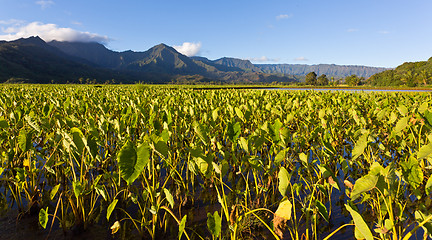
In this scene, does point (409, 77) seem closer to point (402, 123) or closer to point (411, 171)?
point (402, 123)

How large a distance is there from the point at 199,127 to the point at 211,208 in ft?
3.68

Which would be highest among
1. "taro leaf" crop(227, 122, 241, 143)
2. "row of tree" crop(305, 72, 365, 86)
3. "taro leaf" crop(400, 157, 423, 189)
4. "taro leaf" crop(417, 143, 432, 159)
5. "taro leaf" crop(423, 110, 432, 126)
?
"row of tree" crop(305, 72, 365, 86)

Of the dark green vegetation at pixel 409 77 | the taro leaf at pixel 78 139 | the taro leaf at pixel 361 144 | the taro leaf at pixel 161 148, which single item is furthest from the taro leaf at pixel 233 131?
the dark green vegetation at pixel 409 77

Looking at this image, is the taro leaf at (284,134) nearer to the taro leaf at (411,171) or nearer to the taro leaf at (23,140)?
the taro leaf at (411,171)

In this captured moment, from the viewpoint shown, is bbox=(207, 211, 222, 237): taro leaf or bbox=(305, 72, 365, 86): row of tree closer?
bbox=(207, 211, 222, 237): taro leaf

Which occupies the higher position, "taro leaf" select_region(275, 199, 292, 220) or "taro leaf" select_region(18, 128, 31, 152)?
"taro leaf" select_region(18, 128, 31, 152)

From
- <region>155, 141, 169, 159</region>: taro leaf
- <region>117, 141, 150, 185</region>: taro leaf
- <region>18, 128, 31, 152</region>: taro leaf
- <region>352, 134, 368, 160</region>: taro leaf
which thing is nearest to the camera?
<region>117, 141, 150, 185</region>: taro leaf

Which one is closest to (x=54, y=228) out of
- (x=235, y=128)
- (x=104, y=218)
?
(x=104, y=218)

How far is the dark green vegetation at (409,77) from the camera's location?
275 ft

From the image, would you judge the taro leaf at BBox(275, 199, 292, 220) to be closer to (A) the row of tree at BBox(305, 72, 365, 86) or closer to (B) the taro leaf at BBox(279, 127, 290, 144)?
(B) the taro leaf at BBox(279, 127, 290, 144)

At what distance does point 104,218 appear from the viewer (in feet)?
8.64

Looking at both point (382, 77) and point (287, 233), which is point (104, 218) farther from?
point (382, 77)

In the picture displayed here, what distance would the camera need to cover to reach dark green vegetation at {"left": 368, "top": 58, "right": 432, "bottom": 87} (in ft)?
275

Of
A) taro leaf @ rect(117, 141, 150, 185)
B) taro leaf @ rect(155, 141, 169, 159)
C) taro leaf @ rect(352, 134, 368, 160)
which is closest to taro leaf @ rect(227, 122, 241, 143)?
taro leaf @ rect(155, 141, 169, 159)
